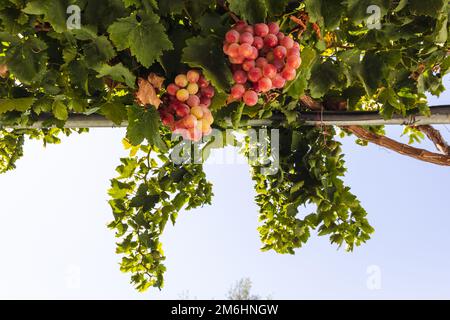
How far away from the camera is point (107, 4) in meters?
0.88

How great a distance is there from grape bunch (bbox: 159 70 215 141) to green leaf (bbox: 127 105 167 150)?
0.04 meters

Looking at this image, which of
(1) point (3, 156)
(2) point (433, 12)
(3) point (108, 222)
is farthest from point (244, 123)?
(1) point (3, 156)

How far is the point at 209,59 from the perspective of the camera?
0.92m

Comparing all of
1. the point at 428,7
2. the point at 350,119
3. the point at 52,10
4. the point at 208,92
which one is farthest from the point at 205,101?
the point at 350,119

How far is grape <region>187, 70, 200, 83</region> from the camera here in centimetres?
96

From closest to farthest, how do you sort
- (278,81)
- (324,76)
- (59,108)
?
(278,81) → (324,76) → (59,108)

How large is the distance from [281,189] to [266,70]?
1.15 m

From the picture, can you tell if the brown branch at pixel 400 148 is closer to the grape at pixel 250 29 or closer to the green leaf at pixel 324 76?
the green leaf at pixel 324 76

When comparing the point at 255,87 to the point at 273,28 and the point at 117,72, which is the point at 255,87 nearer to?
the point at 273,28

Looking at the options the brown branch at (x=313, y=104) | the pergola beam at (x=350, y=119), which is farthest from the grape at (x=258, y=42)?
the brown branch at (x=313, y=104)

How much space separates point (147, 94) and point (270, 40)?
273mm

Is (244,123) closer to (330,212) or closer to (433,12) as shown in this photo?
(330,212)

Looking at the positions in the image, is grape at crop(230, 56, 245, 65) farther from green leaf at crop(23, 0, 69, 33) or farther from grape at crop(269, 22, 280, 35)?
green leaf at crop(23, 0, 69, 33)

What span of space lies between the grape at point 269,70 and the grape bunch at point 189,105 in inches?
5.4
